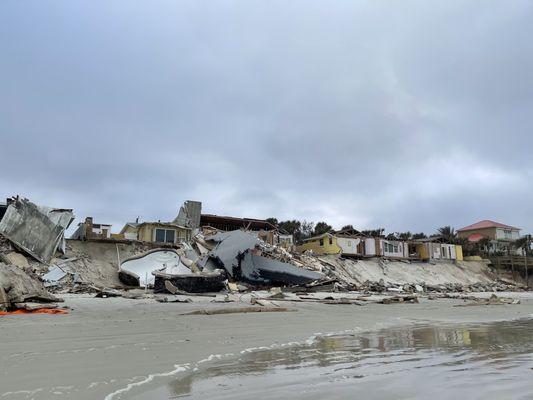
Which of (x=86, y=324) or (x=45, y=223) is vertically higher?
(x=45, y=223)

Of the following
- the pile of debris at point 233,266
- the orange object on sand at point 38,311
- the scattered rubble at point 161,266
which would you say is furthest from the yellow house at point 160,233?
the orange object on sand at point 38,311

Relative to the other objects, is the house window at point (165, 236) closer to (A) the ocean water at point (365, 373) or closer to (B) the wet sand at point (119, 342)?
(B) the wet sand at point (119, 342)

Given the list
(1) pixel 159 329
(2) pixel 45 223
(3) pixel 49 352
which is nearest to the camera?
(3) pixel 49 352

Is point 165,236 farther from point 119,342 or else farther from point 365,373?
point 365,373

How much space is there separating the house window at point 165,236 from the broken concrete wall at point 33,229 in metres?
10.9

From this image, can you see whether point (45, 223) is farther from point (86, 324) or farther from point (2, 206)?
point (86, 324)

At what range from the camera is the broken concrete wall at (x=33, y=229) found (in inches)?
1159

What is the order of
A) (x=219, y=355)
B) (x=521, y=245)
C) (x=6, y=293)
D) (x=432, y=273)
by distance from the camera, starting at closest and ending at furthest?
(x=219, y=355)
(x=6, y=293)
(x=432, y=273)
(x=521, y=245)

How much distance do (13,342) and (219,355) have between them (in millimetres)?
3043

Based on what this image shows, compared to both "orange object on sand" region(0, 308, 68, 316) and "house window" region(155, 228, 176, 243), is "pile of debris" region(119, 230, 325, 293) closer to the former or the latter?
"house window" region(155, 228, 176, 243)

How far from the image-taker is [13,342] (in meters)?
6.67

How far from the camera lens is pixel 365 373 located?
203 inches

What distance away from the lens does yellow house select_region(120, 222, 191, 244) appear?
4303cm

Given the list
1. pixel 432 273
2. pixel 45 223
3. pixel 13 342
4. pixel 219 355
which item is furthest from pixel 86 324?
pixel 432 273
